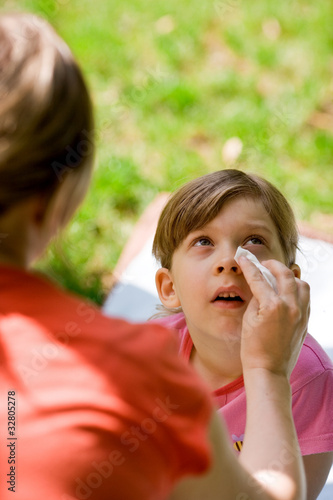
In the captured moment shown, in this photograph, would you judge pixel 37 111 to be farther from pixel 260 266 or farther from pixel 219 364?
pixel 219 364

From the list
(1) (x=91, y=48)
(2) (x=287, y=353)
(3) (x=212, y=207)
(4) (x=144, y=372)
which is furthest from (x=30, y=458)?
(1) (x=91, y=48)

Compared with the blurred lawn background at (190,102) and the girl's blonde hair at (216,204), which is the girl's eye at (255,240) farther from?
the blurred lawn background at (190,102)

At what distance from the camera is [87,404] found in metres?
0.77

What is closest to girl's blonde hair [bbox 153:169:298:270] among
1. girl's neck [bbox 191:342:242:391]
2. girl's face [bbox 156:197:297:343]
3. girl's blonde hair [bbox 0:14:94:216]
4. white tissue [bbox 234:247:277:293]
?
girl's face [bbox 156:197:297:343]

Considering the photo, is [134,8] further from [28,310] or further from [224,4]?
[28,310]

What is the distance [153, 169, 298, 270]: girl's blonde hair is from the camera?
60.6 inches

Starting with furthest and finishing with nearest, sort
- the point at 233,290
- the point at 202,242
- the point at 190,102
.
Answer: the point at 190,102, the point at 202,242, the point at 233,290

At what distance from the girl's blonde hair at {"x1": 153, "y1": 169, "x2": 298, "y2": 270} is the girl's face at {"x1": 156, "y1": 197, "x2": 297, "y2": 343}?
2 centimetres

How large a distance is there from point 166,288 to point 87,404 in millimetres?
917

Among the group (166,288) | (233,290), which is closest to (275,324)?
(233,290)

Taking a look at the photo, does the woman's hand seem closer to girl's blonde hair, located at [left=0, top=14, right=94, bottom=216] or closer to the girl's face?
A: the girl's face

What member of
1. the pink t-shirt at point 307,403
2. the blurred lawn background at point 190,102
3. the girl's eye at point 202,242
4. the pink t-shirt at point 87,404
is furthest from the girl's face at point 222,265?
the blurred lawn background at point 190,102

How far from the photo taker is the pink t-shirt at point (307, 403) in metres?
1.42

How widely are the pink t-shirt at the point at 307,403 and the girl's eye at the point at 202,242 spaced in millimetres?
319
